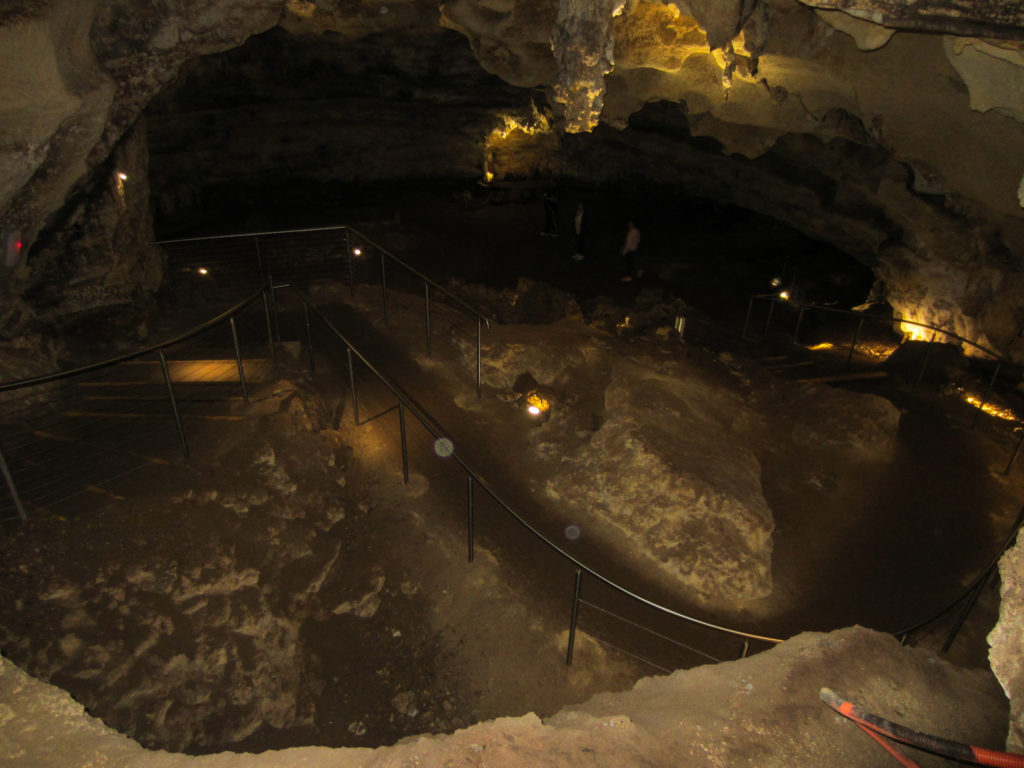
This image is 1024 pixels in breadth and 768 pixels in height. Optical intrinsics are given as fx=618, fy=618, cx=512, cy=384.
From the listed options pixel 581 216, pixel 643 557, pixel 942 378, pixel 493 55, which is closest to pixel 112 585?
pixel 643 557

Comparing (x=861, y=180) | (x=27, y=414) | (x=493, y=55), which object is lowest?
(x=27, y=414)

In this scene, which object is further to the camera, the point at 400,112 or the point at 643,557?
the point at 400,112

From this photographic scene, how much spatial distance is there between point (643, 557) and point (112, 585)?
373 cm

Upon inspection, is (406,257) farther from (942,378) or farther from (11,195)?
(942,378)

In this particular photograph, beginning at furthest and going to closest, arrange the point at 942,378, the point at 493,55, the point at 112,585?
the point at 493,55 < the point at 942,378 < the point at 112,585

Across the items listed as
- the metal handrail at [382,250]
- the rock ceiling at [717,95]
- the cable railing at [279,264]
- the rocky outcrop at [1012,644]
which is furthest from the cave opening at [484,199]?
the rocky outcrop at [1012,644]

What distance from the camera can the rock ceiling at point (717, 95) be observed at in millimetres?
4734

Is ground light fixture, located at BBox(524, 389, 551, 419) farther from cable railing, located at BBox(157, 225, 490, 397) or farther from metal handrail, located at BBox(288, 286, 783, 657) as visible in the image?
metal handrail, located at BBox(288, 286, 783, 657)

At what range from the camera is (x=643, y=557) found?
5098mm

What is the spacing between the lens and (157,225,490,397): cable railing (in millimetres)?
8109

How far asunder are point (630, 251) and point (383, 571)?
864cm

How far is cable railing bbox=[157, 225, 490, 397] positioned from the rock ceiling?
2.92ft

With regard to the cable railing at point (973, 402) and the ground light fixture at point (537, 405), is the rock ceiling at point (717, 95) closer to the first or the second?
the cable railing at point (973, 402)

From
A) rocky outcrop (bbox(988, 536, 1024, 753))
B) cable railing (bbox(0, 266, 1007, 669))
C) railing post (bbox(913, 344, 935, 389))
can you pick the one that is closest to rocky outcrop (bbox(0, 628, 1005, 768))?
rocky outcrop (bbox(988, 536, 1024, 753))
